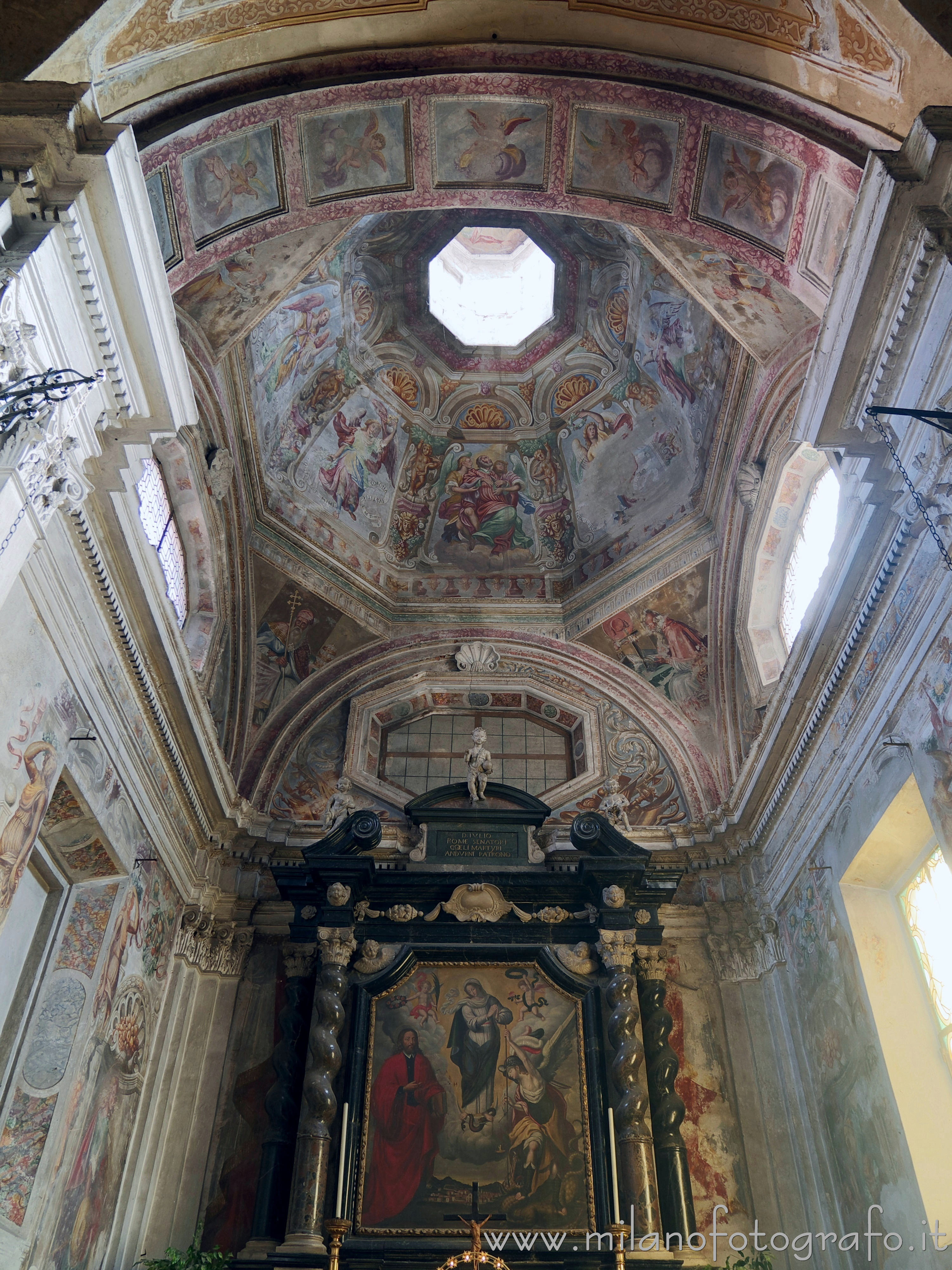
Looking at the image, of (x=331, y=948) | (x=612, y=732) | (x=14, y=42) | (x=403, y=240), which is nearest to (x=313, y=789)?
(x=331, y=948)

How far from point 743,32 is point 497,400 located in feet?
28.1

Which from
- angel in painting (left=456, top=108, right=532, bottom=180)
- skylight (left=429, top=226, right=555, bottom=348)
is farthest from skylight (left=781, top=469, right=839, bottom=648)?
skylight (left=429, top=226, right=555, bottom=348)

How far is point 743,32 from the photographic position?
8.19 meters

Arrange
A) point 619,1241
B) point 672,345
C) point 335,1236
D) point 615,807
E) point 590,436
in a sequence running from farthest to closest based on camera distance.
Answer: point 590,436 < point 672,345 < point 615,807 < point 619,1241 < point 335,1236

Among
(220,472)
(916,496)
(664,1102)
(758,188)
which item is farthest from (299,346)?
(664,1102)

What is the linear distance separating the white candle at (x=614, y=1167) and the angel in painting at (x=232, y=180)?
31.0 feet

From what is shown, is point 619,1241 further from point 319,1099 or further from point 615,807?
point 615,807

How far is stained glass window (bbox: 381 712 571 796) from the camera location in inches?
560

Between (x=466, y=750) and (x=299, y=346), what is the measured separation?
6.24 m

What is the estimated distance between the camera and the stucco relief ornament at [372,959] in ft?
36.9

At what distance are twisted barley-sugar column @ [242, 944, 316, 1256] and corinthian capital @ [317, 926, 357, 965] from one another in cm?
26

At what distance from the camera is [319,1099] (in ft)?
33.0

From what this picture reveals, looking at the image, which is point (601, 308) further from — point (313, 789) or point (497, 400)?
point (313, 789)

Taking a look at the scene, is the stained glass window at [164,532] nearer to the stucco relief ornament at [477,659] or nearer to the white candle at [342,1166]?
the stucco relief ornament at [477,659]
